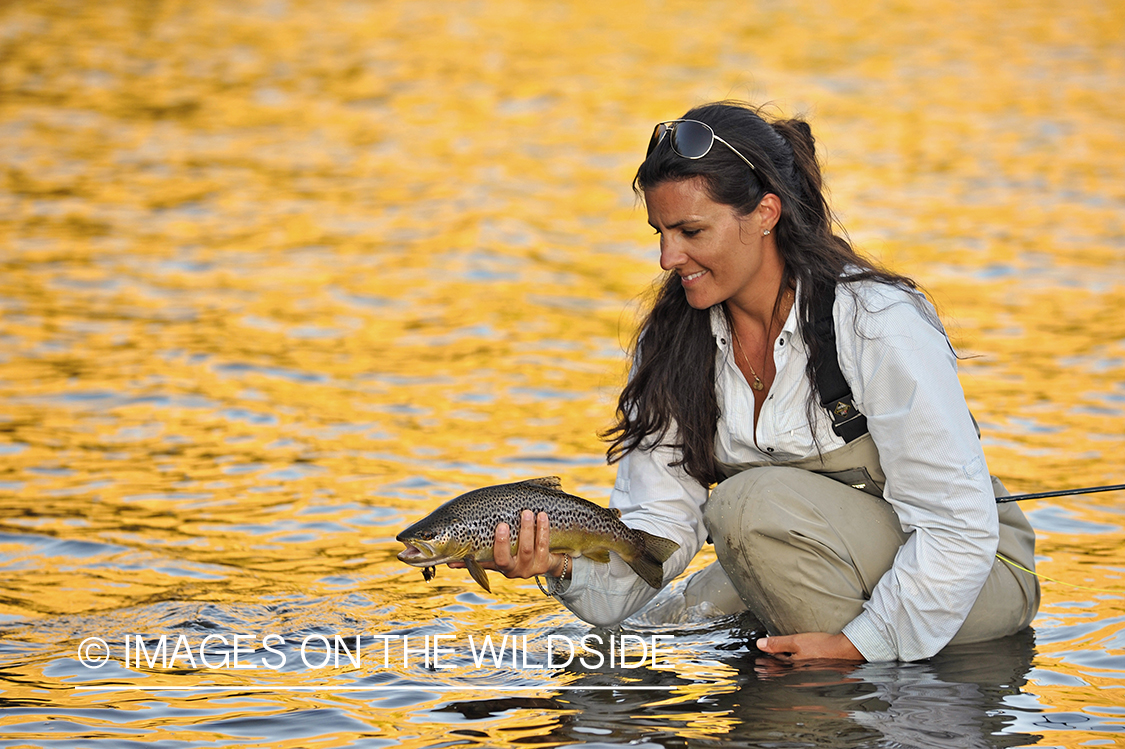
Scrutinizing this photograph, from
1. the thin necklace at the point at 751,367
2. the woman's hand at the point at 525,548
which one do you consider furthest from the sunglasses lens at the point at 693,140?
the woman's hand at the point at 525,548

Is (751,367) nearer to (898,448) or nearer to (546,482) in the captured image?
(898,448)

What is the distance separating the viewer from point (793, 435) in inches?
185

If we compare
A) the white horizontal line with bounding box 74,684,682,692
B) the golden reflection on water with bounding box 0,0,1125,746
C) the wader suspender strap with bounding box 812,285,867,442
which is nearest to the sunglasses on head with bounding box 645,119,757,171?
the golden reflection on water with bounding box 0,0,1125,746

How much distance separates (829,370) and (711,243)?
57 cm

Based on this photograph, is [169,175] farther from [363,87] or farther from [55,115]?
[363,87]

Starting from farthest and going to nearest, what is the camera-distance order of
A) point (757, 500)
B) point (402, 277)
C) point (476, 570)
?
1. point (402, 277)
2. point (757, 500)
3. point (476, 570)

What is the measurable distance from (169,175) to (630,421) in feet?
37.1

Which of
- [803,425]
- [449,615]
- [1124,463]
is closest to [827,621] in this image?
[803,425]

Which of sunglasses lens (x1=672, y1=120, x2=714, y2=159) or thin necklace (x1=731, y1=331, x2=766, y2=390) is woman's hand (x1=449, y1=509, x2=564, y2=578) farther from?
sunglasses lens (x1=672, y1=120, x2=714, y2=159)

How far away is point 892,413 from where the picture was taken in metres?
4.37

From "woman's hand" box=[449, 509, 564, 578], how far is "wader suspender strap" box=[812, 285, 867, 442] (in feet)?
3.30

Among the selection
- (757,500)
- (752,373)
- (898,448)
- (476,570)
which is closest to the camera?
(898,448)

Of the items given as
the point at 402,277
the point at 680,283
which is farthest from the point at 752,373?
the point at 402,277

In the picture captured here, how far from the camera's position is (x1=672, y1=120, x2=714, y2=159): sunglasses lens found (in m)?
4.45
